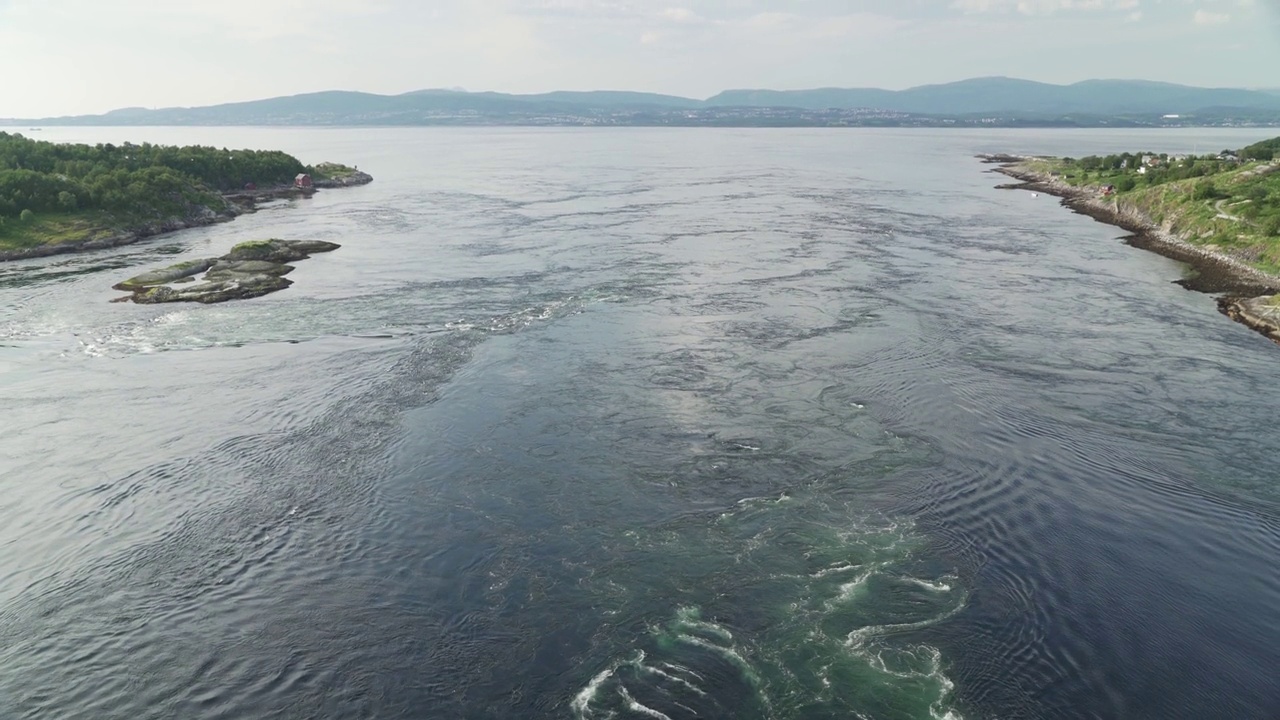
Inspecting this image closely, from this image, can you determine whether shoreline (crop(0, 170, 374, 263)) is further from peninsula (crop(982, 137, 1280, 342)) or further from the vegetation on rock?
the vegetation on rock

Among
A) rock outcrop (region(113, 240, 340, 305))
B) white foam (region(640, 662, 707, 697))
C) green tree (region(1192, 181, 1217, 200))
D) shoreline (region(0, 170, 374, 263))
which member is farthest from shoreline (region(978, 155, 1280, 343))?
shoreline (region(0, 170, 374, 263))

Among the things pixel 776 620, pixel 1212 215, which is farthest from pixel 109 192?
pixel 1212 215

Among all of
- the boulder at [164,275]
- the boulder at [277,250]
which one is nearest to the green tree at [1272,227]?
the boulder at [277,250]

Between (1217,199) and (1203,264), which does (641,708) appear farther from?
(1217,199)

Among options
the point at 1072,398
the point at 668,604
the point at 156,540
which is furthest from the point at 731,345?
the point at 156,540

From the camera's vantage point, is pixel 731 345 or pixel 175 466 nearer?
pixel 175 466

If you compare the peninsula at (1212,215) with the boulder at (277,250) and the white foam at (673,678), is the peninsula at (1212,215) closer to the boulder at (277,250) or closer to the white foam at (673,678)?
the white foam at (673,678)

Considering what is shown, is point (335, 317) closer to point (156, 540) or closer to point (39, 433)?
point (39, 433)
